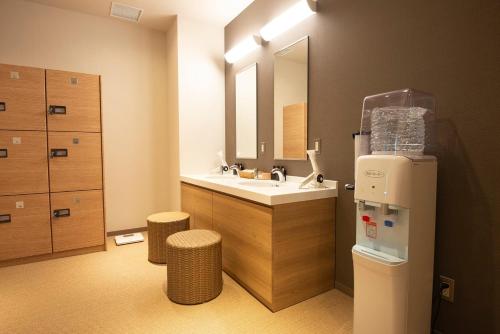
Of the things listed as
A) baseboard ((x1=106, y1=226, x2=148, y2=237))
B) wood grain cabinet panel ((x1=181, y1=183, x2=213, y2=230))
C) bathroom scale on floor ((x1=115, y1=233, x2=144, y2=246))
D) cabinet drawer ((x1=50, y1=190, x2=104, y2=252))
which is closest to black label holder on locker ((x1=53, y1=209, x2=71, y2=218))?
cabinet drawer ((x1=50, y1=190, x2=104, y2=252))

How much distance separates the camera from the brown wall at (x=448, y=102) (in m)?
1.37

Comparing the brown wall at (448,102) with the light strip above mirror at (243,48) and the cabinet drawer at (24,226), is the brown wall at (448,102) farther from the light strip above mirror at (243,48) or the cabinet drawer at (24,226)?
the cabinet drawer at (24,226)

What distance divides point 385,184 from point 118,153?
3.35 metres

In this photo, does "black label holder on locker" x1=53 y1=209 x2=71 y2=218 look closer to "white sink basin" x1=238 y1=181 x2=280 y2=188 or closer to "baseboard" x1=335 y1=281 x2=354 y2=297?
"white sink basin" x1=238 y1=181 x2=280 y2=188

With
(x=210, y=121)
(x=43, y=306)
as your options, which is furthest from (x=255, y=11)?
(x=43, y=306)

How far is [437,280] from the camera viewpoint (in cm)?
160

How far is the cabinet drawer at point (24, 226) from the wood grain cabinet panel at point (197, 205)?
138 cm

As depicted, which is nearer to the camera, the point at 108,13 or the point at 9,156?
the point at 9,156

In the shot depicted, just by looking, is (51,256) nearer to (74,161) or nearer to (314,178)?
(74,161)

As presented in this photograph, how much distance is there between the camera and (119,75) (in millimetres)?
3613

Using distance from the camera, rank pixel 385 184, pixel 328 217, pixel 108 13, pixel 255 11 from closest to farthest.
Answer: pixel 385 184 < pixel 328 217 < pixel 255 11 < pixel 108 13

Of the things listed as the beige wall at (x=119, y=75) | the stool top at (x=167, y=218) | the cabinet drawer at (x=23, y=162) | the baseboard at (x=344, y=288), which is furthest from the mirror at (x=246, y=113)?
the cabinet drawer at (x=23, y=162)

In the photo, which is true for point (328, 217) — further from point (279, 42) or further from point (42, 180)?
point (42, 180)

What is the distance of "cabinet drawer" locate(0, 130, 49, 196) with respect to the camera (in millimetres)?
2637
